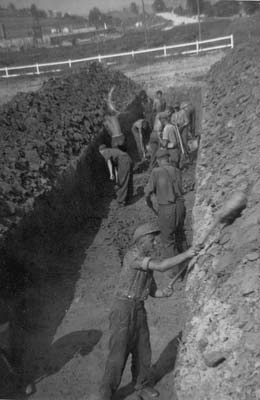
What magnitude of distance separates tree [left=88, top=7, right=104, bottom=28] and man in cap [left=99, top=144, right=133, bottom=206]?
4610 cm

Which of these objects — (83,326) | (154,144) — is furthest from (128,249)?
(154,144)

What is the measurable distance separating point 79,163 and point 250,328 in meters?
8.33

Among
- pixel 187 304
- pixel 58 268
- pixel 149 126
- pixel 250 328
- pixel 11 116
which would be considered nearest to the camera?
pixel 250 328

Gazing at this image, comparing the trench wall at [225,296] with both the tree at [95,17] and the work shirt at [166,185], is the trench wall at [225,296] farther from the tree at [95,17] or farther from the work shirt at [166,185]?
the tree at [95,17]

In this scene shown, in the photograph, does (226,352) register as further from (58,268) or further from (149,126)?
(149,126)

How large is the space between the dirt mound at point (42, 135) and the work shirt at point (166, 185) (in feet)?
7.30

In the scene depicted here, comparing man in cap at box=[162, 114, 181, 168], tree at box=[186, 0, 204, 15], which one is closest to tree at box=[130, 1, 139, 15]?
tree at box=[186, 0, 204, 15]

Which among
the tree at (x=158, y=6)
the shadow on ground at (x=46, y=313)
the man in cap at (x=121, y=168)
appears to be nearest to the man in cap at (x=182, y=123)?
the man in cap at (x=121, y=168)

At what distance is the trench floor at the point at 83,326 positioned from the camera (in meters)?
6.27

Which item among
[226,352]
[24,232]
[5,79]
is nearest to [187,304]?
[226,352]

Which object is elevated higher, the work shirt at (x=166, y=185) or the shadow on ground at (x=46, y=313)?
the work shirt at (x=166, y=185)

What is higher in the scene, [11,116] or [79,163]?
[11,116]

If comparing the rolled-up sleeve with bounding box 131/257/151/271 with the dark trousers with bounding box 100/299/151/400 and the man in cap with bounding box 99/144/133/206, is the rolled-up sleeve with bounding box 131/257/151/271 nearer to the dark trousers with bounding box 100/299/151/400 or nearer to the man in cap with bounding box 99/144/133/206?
the dark trousers with bounding box 100/299/151/400

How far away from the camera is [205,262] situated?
19.9ft
